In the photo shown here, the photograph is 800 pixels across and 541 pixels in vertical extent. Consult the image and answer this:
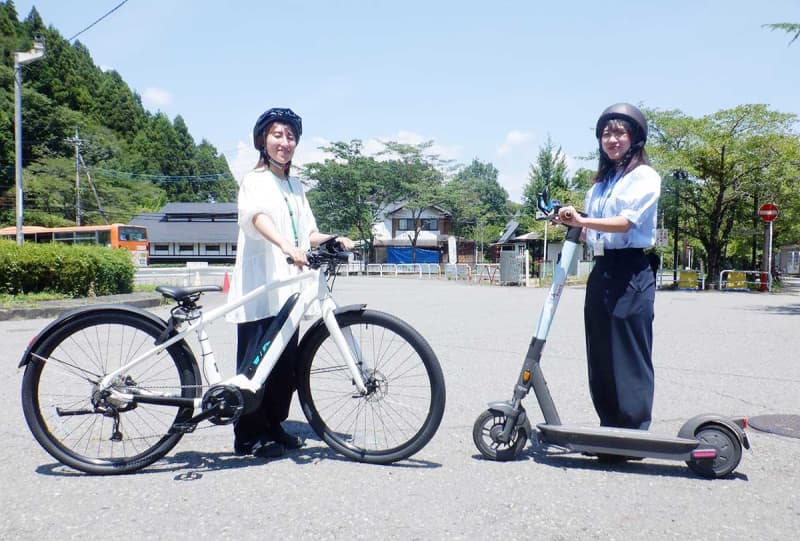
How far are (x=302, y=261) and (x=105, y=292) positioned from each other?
11851 mm

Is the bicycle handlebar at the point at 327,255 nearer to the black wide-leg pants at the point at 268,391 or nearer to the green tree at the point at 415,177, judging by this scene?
the black wide-leg pants at the point at 268,391

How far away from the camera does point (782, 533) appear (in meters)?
2.23

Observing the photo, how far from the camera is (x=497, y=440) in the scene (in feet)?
9.91

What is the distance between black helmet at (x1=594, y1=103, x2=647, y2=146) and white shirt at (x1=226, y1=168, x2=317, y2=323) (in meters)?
1.70

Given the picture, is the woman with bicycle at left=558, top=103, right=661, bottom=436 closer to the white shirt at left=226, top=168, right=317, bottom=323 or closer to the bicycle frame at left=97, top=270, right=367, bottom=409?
the bicycle frame at left=97, top=270, right=367, bottom=409

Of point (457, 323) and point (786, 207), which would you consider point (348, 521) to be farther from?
point (786, 207)

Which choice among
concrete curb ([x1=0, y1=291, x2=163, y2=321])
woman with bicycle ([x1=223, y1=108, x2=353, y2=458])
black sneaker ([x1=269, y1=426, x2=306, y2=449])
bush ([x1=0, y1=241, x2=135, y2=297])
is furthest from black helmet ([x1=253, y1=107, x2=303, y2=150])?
bush ([x1=0, y1=241, x2=135, y2=297])

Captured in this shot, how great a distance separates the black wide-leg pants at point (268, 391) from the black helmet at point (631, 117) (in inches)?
75.4

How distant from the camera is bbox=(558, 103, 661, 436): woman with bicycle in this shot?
2.87 m

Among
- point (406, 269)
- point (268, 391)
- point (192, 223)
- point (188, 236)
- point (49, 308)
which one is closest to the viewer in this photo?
point (268, 391)

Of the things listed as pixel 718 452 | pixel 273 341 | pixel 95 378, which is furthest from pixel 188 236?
pixel 718 452

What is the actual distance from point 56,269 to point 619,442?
38.8 feet

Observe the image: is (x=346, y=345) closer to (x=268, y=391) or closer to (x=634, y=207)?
(x=268, y=391)

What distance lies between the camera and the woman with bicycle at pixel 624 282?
9.41ft
